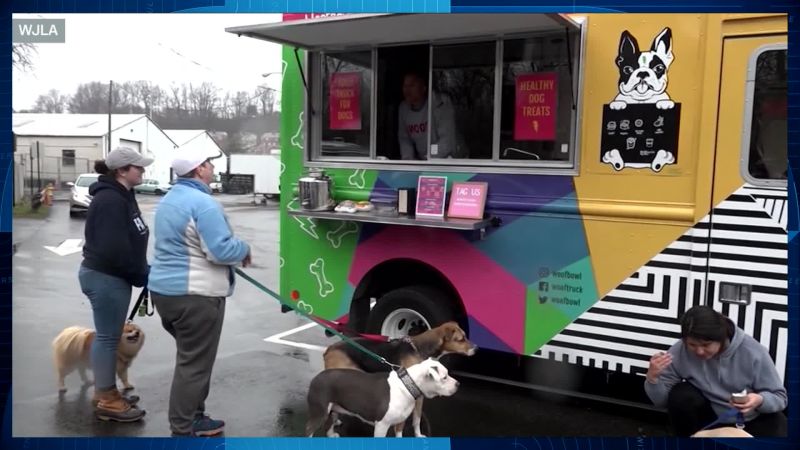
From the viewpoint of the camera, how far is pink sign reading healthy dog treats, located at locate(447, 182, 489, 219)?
4500mm

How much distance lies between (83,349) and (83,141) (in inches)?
133

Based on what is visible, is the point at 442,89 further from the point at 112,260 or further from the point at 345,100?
the point at 112,260

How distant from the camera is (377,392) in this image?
381 centimetres

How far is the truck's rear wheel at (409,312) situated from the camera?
15.7ft

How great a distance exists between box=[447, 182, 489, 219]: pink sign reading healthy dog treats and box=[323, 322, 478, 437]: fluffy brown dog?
2.51 ft

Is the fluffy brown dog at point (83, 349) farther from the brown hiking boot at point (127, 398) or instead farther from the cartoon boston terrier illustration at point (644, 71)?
the cartoon boston terrier illustration at point (644, 71)

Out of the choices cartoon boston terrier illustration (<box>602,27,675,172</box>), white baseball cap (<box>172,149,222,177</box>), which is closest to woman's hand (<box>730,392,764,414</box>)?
cartoon boston terrier illustration (<box>602,27,675,172</box>)

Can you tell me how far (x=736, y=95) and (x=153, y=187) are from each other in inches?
190

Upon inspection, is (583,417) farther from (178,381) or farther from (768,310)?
(178,381)

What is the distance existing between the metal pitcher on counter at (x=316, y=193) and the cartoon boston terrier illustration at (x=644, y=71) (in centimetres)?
220

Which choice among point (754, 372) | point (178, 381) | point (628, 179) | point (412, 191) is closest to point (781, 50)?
point (628, 179)

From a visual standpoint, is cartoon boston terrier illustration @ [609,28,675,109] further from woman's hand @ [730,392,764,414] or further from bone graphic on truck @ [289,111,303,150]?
bone graphic on truck @ [289,111,303,150]

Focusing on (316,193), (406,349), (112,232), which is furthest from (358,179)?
(112,232)

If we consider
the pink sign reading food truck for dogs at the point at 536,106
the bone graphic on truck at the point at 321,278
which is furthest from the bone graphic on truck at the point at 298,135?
the pink sign reading food truck for dogs at the point at 536,106
